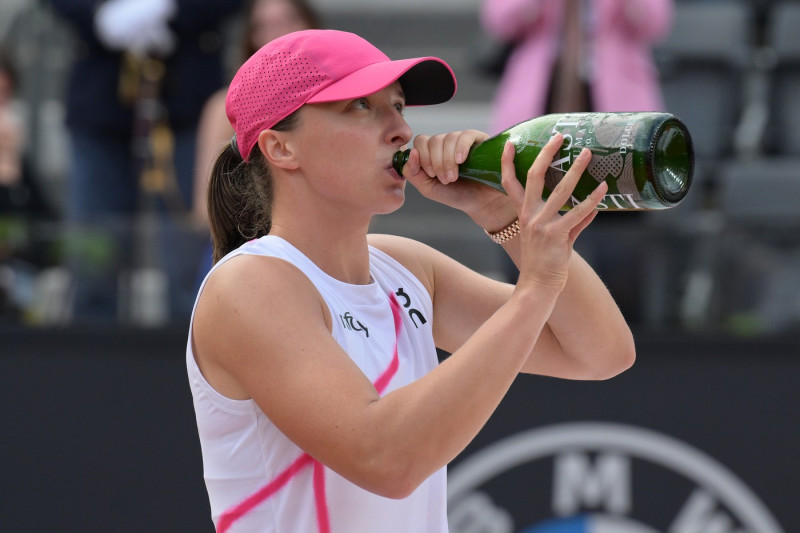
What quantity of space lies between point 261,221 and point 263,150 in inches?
6.4

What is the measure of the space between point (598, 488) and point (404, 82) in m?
2.22

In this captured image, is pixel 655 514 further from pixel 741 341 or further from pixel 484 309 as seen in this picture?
pixel 484 309

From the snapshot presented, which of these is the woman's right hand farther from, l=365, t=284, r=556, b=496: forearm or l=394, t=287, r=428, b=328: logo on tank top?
l=394, t=287, r=428, b=328: logo on tank top

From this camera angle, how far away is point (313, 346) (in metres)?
1.81

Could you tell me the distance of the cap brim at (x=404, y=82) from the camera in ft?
6.40

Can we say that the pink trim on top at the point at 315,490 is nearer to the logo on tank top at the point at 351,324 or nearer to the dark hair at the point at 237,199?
the logo on tank top at the point at 351,324

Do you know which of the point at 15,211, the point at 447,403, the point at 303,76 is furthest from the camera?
the point at 15,211

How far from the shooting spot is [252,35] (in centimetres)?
438

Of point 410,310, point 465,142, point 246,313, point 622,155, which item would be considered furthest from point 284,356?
point 622,155

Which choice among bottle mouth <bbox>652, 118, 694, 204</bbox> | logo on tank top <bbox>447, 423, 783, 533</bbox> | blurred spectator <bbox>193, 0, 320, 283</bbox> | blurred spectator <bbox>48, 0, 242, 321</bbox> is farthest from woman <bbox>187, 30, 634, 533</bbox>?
blurred spectator <bbox>48, 0, 242, 321</bbox>

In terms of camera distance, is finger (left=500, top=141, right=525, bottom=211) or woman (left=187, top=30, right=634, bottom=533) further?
finger (left=500, top=141, right=525, bottom=211)

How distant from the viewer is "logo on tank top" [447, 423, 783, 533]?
12.9 feet

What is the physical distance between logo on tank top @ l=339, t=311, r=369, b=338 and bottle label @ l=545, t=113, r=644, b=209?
410 mm

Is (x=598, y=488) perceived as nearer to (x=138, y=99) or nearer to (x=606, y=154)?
(x=606, y=154)
